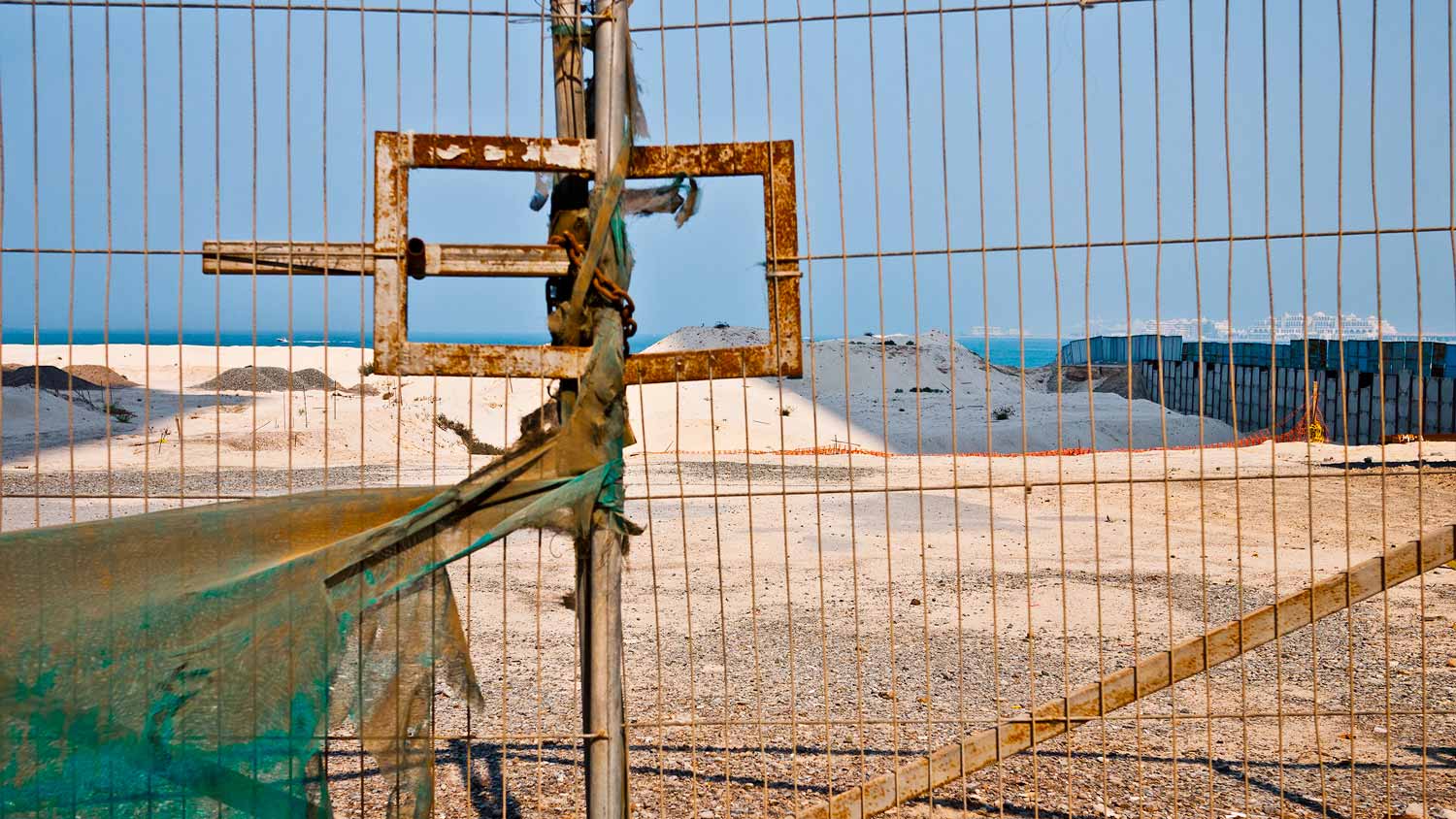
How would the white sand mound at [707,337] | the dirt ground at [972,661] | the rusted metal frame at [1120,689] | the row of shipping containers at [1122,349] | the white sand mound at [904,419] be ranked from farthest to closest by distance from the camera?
the white sand mound at [707,337] → the row of shipping containers at [1122,349] → the white sand mound at [904,419] → the dirt ground at [972,661] → the rusted metal frame at [1120,689]

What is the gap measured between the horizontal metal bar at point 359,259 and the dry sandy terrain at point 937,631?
34 centimetres

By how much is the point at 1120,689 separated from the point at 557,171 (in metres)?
2.32

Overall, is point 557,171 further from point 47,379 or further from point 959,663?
point 47,379

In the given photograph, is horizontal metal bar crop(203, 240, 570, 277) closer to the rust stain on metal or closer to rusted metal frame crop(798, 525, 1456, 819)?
the rust stain on metal

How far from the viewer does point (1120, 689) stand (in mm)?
3889

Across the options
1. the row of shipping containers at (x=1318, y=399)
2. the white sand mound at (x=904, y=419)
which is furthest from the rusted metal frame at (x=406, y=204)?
the row of shipping containers at (x=1318, y=399)

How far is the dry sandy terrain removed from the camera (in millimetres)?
4254

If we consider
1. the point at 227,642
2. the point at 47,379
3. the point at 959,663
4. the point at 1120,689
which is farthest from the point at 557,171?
the point at 47,379

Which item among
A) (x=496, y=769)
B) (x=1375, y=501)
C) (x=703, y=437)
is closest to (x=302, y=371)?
(x=703, y=437)

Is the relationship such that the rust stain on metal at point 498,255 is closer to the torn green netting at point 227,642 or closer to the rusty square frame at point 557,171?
the rusty square frame at point 557,171

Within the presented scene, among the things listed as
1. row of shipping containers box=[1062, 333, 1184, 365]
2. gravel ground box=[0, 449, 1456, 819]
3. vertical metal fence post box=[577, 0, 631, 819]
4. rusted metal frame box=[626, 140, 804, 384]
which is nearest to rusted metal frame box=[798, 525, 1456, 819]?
gravel ground box=[0, 449, 1456, 819]

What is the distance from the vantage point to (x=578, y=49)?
3.61m

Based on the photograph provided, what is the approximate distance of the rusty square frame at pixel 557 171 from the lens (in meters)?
3.46

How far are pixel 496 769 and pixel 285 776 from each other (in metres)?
1.90
